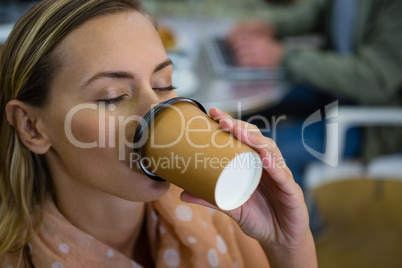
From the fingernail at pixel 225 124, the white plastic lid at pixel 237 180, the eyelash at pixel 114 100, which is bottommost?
the white plastic lid at pixel 237 180

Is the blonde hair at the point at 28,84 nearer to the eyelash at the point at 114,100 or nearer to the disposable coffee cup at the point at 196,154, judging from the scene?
the eyelash at the point at 114,100

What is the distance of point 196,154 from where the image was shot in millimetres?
517

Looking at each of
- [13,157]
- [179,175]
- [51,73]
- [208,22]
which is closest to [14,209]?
[13,157]

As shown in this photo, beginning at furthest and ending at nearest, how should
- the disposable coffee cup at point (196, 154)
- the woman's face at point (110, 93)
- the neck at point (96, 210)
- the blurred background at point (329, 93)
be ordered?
1. the blurred background at point (329, 93)
2. the neck at point (96, 210)
3. the woman's face at point (110, 93)
4. the disposable coffee cup at point (196, 154)

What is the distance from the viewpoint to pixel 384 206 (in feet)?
6.91

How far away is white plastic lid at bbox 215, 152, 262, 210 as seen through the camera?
0.52 meters

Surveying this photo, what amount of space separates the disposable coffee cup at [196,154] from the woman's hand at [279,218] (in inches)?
3.9

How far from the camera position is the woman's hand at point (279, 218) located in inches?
26.2

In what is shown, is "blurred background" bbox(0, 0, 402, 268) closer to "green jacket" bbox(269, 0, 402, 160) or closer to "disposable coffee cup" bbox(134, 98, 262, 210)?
"green jacket" bbox(269, 0, 402, 160)

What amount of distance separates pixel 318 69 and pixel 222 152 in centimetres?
135

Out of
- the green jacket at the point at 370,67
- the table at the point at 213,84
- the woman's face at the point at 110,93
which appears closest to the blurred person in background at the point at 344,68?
the green jacket at the point at 370,67

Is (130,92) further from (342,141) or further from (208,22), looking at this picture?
(208,22)

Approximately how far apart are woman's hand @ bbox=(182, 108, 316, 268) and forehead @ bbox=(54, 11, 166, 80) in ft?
0.74

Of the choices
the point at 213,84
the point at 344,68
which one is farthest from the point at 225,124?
the point at 344,68
